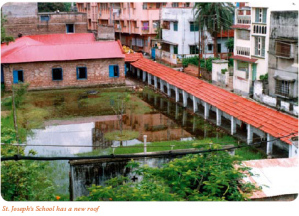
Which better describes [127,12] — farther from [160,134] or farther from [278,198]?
[278,198]

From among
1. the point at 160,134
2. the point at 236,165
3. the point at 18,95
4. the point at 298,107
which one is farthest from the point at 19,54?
the point at 236,165

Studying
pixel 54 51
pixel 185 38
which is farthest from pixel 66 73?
pixel 185 38

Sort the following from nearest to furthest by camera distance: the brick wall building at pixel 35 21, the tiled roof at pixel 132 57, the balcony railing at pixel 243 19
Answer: the balcony railing at pixel 243 19 < the tiled roof at pixel 132 57 < the brick wall building at pixel 35 21

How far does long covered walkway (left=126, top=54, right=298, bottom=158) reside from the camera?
16.7 metres

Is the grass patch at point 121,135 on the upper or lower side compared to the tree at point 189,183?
lower

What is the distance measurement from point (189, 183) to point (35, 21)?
98.8 ft

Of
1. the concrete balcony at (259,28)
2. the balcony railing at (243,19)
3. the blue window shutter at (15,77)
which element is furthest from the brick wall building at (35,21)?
the concrete balcony at (259,28)

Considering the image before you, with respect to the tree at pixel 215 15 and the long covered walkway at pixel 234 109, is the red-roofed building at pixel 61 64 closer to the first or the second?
the long covered walkway at pixel 234 109

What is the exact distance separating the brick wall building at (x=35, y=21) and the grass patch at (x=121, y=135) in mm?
18613

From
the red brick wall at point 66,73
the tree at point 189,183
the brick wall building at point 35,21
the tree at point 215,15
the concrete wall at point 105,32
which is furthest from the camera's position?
the concrete wall at point 105,32

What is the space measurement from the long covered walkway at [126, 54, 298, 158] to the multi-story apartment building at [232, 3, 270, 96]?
1.88 m

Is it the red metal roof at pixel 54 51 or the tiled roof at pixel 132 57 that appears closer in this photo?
the red metal roof at pixel 54 51

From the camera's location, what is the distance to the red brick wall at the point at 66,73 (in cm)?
3025

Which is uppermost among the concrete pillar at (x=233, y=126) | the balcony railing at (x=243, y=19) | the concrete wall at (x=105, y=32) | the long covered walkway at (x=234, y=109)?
the balcony railing at (x=243, y=19)
